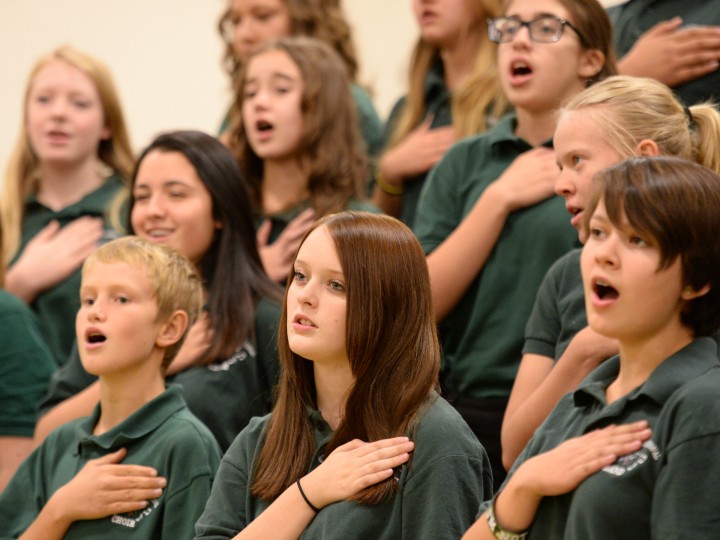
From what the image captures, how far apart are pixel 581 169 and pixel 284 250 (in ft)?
4.10

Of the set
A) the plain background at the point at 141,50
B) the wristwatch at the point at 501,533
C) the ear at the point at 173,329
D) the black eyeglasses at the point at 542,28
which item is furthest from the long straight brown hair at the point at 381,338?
the plain background at the point at 141,50

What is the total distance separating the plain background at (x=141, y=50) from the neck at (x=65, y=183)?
187 centimetres

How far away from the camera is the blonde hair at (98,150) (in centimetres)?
426

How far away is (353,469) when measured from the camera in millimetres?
2172

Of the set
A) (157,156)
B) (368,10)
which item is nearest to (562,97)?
(157,156)

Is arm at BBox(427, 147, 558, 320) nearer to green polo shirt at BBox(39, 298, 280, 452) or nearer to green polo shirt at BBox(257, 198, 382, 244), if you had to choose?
green polo shirt at BBox(39, 298, 280, 452)

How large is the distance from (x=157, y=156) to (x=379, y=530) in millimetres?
1624

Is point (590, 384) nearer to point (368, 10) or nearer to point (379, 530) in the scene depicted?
point (379, 530)

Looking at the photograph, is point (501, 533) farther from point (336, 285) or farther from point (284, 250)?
point (284, 250)

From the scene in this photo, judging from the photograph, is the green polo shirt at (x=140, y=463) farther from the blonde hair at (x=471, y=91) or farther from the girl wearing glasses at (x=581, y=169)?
the blonde hair at (x=471, y=91)

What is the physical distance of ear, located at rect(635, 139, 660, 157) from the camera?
2.50m

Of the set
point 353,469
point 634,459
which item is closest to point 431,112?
point 353,469

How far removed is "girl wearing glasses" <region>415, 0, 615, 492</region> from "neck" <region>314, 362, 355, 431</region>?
654 mm

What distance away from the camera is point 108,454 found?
2.72 meters
